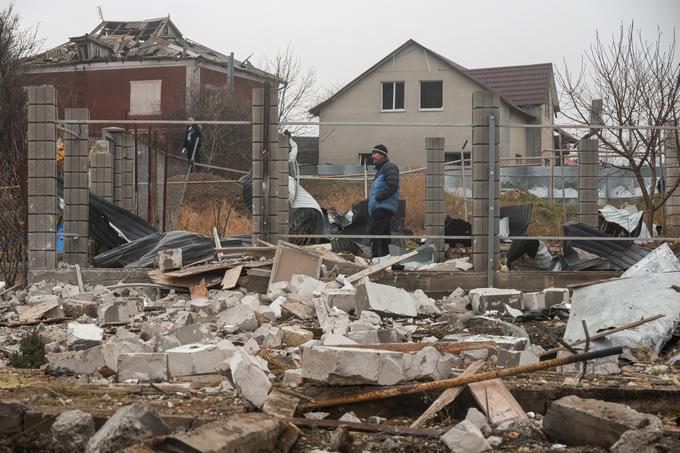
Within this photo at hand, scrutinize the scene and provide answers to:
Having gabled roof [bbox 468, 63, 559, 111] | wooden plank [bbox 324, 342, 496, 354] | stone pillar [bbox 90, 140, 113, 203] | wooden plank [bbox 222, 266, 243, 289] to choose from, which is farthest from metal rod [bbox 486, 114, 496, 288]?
gabled roof [bbox 468, 63, 559, 111]

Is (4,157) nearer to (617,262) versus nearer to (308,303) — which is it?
(308,303)

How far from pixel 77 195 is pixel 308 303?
4664 mm

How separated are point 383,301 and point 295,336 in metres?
1.77

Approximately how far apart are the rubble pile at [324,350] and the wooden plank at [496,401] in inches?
0.4

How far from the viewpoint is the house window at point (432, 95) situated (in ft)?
118

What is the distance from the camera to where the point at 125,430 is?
445 centimetres

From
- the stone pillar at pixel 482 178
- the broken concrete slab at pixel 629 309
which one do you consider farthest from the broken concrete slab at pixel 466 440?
the stone pillar at pixel 482 178

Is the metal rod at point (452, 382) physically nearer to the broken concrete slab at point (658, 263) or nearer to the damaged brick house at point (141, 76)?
the broken concrete slab at point (658, 263)

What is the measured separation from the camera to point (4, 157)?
13.2 m

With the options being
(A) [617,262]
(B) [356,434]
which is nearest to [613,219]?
(A) [617,262]

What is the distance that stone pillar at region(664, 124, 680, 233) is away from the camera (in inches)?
541

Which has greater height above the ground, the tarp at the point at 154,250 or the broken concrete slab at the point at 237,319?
the tarp at the point at 154,250

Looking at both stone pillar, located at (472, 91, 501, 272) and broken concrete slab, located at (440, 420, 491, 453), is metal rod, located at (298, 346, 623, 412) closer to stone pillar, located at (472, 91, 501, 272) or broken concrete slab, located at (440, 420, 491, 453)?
broken concrete slab, located at (440, 420, 491, 453)

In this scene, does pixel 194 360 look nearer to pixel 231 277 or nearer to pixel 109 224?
pixel 231 277
